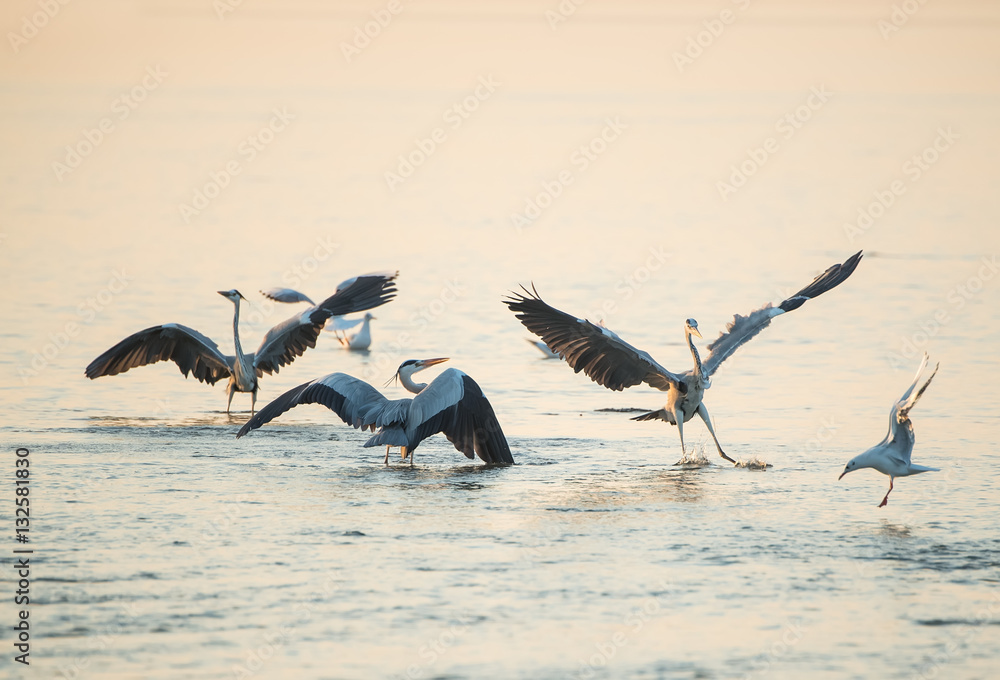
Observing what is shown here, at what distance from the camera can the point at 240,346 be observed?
13.2 meters

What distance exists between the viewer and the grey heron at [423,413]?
10539mm

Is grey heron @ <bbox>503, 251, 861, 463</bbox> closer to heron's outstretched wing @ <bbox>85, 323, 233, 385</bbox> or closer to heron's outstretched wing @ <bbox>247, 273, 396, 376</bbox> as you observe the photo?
heron's outstretched wing @ <bbox>247, 273, 396, 376</bbox>

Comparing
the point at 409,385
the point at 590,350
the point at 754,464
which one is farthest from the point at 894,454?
the point at 409,385

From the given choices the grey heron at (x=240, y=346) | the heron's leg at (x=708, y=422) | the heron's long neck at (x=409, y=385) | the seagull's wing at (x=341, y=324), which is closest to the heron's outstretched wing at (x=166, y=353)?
the grey heron at (x=240, y=346)

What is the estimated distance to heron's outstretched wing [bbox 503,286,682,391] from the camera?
11.4 m

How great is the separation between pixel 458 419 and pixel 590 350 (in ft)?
5.21

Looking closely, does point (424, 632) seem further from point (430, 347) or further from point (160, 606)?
point (430, 347)

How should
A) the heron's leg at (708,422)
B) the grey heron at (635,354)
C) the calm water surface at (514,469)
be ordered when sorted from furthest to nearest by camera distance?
the grey heron at (635,354), the heron's leg at (708,422), the calm water surface at (514,469)

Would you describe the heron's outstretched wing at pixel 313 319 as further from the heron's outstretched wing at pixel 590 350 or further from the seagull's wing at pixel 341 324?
the seagull's wing at pixel 341 324

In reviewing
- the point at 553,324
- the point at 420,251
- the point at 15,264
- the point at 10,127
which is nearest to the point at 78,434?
the point at 553,324

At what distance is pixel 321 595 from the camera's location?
7.48m

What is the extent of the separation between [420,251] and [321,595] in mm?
18169

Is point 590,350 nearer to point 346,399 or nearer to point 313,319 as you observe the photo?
point 346,399

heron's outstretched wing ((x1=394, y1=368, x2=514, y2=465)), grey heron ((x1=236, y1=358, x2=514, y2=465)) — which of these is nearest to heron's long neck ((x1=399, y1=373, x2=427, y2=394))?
grey heron ((x1=236, y1=358, x2=514, y2=465))
